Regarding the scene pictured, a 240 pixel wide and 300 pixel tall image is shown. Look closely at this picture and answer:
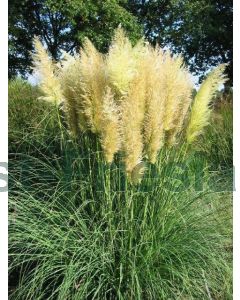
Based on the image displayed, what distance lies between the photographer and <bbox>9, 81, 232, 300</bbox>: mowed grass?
2760 millimetres

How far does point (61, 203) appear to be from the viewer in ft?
10.5

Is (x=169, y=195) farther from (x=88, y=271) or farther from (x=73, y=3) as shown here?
(x=73, y=3)

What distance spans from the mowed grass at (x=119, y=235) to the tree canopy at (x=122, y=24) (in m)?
9.87

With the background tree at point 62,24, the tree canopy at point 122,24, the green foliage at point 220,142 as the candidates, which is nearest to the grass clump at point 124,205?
the green foliage at point 220,142

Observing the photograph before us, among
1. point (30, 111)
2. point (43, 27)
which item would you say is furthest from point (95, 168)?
point (43, 27)

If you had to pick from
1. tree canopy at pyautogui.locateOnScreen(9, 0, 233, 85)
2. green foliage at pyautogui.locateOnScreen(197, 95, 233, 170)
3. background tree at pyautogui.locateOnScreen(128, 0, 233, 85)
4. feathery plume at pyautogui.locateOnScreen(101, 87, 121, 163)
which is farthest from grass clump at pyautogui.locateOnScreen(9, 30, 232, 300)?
background tree at pyautogui.locateOnScreen(128, 0, 233, 85)

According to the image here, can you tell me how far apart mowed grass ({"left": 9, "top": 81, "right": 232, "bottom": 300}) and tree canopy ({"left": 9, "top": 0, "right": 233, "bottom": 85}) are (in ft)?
32.4

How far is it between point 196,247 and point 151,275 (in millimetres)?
358

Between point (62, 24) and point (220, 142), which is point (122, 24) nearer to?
point (62, 24)

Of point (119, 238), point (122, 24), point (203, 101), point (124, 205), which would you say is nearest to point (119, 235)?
point (119, 238)

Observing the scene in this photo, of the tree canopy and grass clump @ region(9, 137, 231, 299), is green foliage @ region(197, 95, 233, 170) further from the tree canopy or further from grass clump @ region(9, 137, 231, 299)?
the tree canopy

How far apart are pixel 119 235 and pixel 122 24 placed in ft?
42.7

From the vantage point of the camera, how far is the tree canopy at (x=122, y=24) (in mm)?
15164

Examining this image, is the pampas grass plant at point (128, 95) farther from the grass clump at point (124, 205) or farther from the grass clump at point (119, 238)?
the grass clump at point (119, 238)
